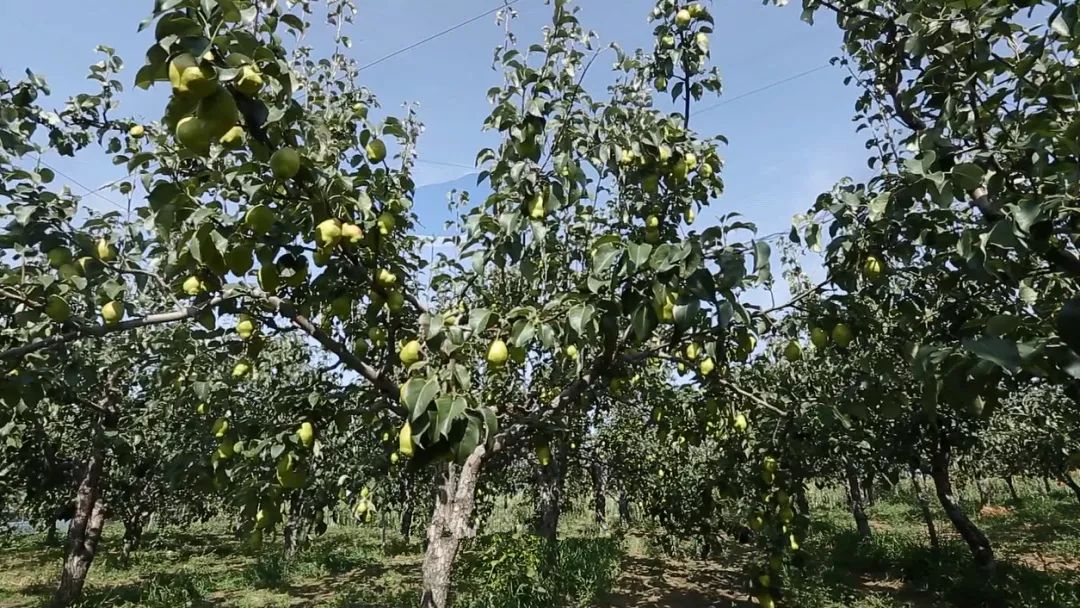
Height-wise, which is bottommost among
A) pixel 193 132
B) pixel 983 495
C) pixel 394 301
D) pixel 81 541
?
pixel 983 495

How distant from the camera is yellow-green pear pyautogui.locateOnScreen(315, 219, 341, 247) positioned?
172 centimetres

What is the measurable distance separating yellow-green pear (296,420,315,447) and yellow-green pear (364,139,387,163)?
109 centimetres

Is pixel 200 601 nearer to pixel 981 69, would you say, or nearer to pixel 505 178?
pixel 505 178

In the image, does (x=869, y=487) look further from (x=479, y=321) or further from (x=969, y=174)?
(x=479, y=321)

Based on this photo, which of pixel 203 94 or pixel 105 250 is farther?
pixel 105 250

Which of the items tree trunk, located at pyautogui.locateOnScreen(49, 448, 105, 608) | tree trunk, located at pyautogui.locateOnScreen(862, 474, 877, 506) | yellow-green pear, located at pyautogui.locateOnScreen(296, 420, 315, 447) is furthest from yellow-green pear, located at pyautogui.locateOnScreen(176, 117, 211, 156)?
tree trunk, located at pyautogui.locateOnScreen(862, 474, 877, 506)

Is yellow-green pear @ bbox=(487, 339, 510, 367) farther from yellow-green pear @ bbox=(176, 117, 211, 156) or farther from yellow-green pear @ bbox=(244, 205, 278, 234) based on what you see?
yellow-green pear @ bbox=(176, 117, 211, 156)

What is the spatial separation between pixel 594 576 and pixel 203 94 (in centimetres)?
884

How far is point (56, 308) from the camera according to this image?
205 centimetres

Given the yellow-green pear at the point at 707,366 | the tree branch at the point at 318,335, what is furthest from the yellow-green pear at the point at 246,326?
the yellow-green pear at the point at 707,366

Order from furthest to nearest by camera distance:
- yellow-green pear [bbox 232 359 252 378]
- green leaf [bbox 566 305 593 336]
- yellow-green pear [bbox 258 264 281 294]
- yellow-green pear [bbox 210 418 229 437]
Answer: yellow-green pear [bbox 232 359 252 378], yellow-green pear [bbox 210 418 229 437], yellow-green pear [bbox 258 264 281 294], green leaf [bbox 566 305 593 336]

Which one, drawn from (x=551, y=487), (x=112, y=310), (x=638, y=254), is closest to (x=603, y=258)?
(x=638, y=254)

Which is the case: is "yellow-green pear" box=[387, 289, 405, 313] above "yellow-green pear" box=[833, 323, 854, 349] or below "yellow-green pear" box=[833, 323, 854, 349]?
above

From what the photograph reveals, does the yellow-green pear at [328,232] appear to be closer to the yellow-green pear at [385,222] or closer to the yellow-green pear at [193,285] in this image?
the yellow-green pear at [385,222]
